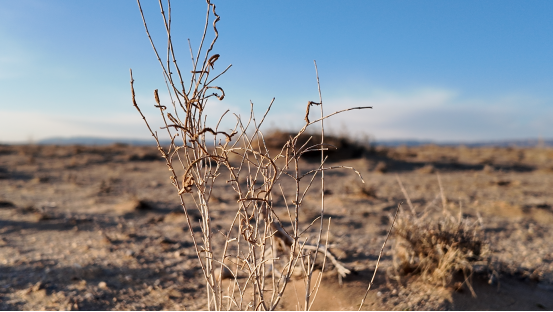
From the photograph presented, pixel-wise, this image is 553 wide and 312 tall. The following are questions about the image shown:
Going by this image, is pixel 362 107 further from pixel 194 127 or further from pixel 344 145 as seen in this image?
pixel 344 145

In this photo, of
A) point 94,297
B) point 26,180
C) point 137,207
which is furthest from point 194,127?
point 26,180

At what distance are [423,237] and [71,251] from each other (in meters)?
3.50

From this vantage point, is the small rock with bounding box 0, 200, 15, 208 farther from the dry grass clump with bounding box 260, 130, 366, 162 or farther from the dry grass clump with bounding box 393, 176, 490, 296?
the dry grass clump with bounding box 260, 130, 366, 162

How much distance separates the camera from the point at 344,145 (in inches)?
553

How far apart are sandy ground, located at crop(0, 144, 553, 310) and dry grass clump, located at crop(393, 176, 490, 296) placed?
0.11 meters

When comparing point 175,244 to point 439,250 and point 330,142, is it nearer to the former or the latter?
point 439,250

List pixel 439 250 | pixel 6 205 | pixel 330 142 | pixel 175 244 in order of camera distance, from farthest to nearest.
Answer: pixel 330 142 → pixel 6 205 → pixel 175 244 → pixel 439 250

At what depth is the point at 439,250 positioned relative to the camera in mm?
2883

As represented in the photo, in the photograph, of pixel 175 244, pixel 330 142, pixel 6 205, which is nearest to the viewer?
pixel 175 244

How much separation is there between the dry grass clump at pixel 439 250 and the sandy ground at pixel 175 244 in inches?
4.3

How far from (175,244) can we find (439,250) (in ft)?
9.20

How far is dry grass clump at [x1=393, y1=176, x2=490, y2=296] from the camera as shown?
9.26 feet

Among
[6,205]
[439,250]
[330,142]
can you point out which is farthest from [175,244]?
[330,142]

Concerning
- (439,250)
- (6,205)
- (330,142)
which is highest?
(330,142)
